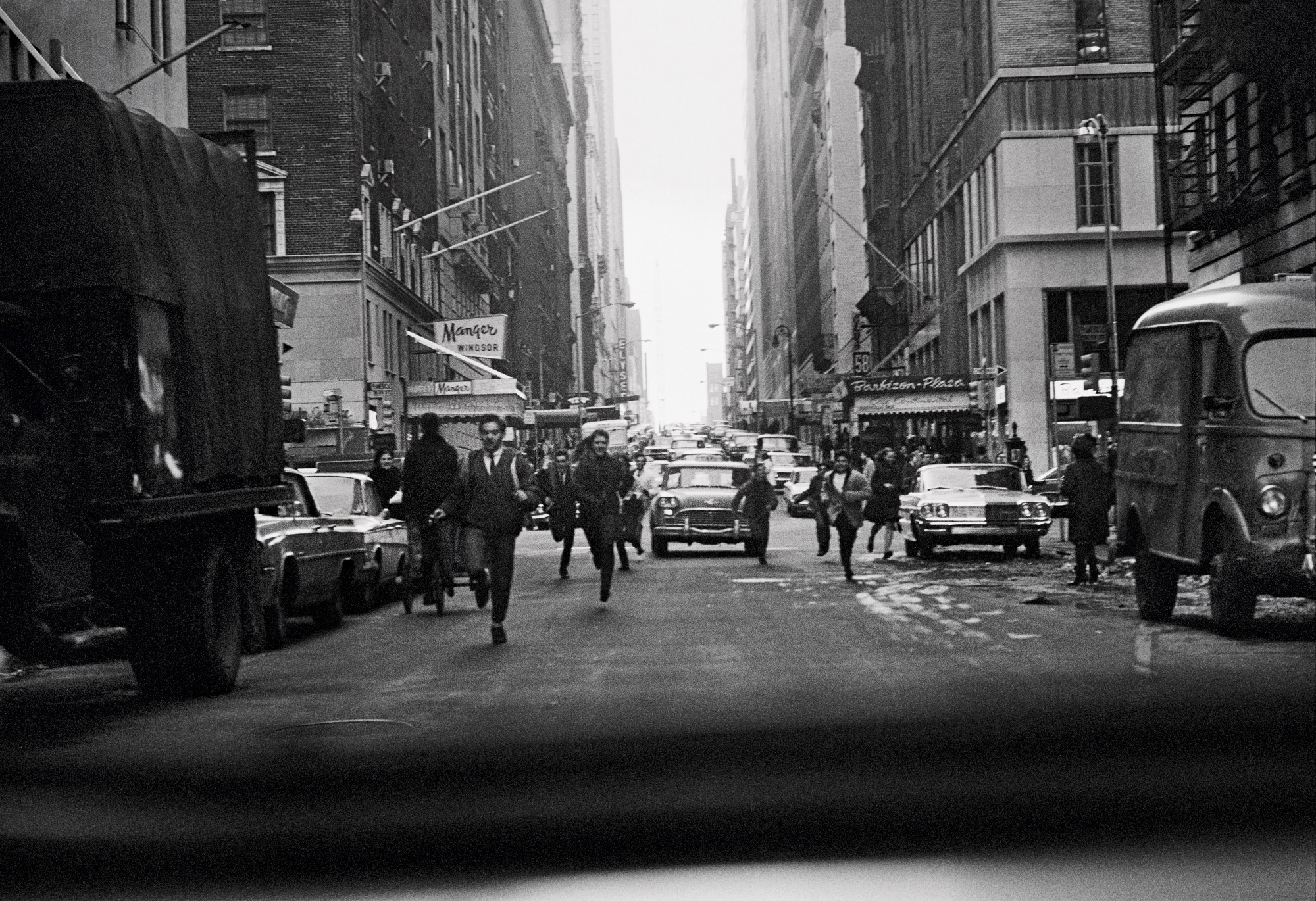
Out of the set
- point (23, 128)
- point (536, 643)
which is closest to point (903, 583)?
point (536, 643)

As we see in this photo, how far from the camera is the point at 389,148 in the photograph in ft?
184

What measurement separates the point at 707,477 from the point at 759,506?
377cm

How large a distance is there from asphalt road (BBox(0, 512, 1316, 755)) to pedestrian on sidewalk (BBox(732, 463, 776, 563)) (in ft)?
15.0

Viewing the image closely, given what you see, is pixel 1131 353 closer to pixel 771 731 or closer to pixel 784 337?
pixel 771 731

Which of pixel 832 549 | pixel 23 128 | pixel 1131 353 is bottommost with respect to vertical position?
pixel 832 549

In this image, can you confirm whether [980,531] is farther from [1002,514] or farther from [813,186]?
[813,186]

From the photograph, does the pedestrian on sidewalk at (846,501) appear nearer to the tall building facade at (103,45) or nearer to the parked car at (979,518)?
the parked car at (979,518)

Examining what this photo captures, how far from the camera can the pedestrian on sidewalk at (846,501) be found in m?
23.2

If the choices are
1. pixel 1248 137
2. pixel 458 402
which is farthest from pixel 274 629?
pixel 458 402

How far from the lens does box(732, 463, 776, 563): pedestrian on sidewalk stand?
27.8 meters

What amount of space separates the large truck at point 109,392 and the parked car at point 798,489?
39548mm

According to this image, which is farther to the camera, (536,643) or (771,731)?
(536,643)

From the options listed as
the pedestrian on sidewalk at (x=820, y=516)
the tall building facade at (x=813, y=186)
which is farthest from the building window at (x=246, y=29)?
the tall building facade at (x=813, y=186)

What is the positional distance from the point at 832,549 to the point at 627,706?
27.3 meters
